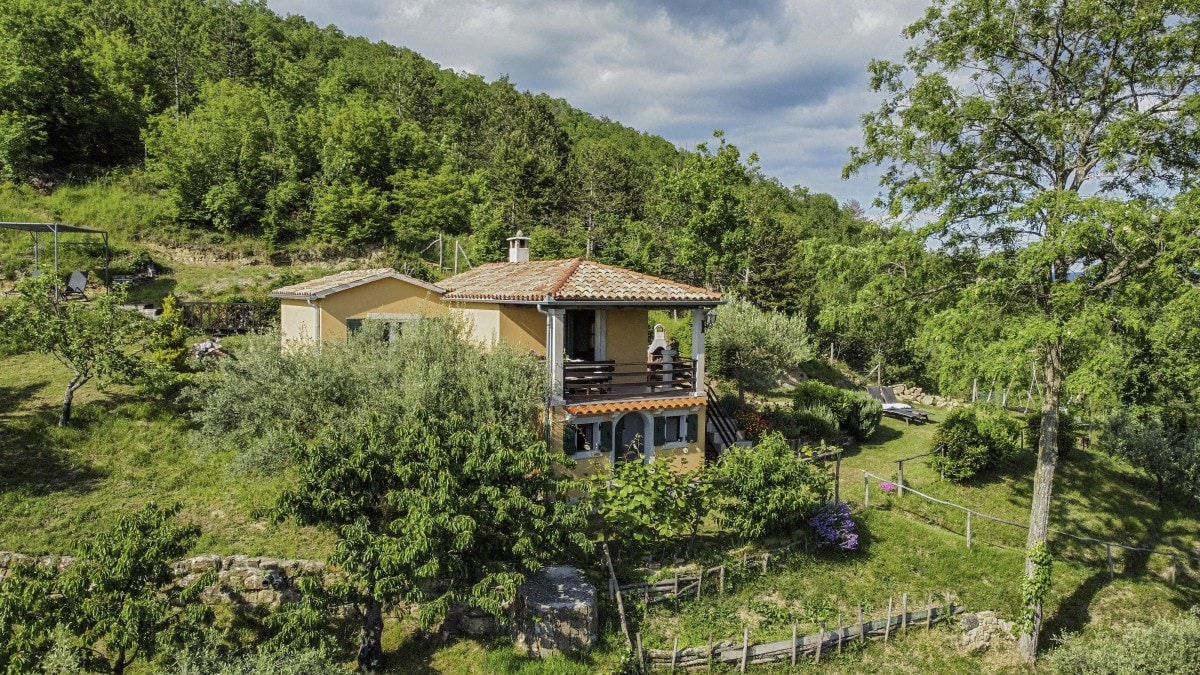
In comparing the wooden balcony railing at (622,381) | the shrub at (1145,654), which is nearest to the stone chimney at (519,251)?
the wooden balcony railing at (622,381)

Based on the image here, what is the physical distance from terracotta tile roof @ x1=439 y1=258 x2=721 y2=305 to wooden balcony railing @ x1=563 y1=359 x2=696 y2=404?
6.67 ft

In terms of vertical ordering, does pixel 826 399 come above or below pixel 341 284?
below

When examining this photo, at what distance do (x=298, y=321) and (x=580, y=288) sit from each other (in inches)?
399

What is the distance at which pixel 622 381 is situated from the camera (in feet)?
59.8

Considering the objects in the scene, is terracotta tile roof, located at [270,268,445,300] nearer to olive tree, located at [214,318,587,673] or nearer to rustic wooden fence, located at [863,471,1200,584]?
olive tree, located at [214,318,587,673]

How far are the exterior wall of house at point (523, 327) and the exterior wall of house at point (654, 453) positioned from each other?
2.95 metres

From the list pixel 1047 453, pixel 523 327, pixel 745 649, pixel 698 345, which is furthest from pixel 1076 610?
pixel 523 327

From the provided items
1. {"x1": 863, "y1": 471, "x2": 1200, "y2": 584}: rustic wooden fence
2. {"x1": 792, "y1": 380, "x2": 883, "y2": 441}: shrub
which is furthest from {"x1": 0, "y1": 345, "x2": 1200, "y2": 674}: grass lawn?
{"x1": 792, "y1": 380, "x2": 883, "y2": 441}: shrub

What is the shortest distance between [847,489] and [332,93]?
54082mm

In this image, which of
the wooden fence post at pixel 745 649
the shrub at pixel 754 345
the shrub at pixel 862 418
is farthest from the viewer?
the shrub at pixel 862 418

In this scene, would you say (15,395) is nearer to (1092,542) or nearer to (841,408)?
(841,408)

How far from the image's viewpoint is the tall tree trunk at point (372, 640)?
1061 centimetres

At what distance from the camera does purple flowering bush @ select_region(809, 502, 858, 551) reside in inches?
567

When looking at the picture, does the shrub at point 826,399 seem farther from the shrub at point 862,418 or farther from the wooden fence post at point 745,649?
the wooden fence post at point 745,649
